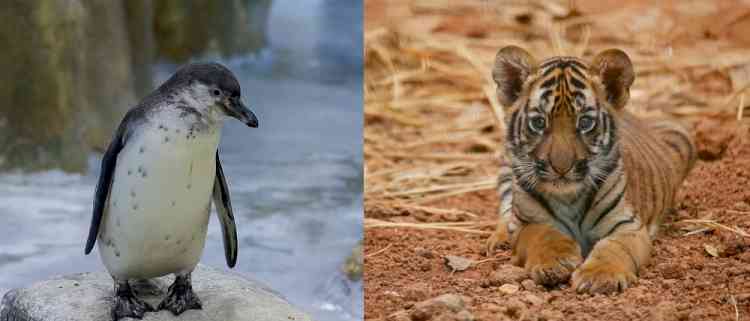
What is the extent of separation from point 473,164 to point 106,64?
2337 millimetres

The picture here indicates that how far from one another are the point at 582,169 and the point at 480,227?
380mm

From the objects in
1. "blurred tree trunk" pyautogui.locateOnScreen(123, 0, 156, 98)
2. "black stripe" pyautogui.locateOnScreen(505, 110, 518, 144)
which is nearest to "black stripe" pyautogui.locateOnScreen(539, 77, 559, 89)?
"black stripe" pyautogui.locateOnScreen(505, 110, 518, 144)

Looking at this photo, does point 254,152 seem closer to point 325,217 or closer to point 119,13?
point 325,217

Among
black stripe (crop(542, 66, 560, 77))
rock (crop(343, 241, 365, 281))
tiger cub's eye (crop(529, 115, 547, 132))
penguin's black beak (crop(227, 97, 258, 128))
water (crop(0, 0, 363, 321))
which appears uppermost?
black stripe (crop(542, 66, 560, 77))

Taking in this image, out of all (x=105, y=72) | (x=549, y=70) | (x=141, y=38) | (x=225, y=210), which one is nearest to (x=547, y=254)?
(x=549, y=70)

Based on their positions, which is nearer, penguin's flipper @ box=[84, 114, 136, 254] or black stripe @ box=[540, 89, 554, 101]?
penguin's flipper @ box=[84, 114, 136, 254]

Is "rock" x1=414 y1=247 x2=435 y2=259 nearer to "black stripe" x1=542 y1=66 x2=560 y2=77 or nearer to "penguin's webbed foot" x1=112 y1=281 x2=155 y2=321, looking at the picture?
"black stripe" x1=542 y1=66 x2=560 y2=77

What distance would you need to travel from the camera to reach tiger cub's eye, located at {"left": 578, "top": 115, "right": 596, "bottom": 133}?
2.62 m

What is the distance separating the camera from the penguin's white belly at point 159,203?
2334mm

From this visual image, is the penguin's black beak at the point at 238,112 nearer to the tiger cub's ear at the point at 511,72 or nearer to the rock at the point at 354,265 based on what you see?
the tiger cub's ear at the point at 511,72

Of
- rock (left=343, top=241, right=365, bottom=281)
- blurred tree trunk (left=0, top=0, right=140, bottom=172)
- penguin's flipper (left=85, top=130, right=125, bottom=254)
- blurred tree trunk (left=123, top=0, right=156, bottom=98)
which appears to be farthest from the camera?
blurred tree trunk (left=123, top=0, right=156, bottom=98)

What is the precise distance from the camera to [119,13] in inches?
188

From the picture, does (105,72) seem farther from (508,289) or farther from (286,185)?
(508,289)

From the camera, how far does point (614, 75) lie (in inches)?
105
